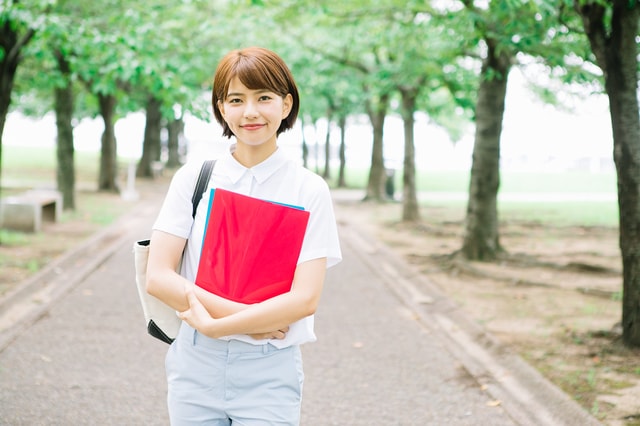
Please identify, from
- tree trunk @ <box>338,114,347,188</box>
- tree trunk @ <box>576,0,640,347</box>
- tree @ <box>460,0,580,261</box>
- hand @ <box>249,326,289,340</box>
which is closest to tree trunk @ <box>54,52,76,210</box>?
tree @ <box>460,0,580,261</box>

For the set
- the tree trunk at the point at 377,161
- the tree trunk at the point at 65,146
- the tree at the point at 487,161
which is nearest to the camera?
the tree at the point at 487,161

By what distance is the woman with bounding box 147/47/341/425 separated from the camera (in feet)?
7.88

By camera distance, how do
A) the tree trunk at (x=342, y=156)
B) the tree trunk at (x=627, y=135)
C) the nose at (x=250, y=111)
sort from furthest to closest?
the tree trunk at (x=342, y=156) < the tree trunk at (x=627, y=135) < the nose at (x=250, y=111)

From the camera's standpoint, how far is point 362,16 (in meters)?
14.0

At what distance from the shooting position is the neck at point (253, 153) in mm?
2500

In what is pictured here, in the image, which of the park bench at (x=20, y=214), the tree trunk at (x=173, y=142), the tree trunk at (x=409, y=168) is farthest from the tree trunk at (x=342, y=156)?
the park bench at (x=20, y=214)

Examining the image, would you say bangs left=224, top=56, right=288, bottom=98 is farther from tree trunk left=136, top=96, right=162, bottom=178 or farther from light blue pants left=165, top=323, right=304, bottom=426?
tree trunk left=136, top=96, right=162, bottom=178

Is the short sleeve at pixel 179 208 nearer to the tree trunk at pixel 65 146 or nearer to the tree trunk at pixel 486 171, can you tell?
the tree trunk at pixel 486 171

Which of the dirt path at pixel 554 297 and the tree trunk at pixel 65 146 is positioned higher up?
the tree trunk at pixel 65 146

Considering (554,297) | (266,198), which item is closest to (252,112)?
(266,198)

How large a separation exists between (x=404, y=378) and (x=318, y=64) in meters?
16.8

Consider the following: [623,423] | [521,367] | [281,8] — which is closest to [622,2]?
[521,367]

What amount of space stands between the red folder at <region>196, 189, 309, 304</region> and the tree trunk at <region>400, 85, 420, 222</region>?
1701 cm

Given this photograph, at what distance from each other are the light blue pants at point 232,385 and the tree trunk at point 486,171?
407 inches
